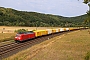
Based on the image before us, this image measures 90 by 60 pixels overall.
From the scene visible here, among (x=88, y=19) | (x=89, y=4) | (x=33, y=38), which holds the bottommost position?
(x=33, y=38)

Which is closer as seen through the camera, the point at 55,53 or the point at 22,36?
the point at 55,53

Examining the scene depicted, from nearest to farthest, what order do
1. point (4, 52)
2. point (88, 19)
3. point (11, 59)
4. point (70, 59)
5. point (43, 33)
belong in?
point (88, 19)
point (70, 59)
point (11, 59)
point (4, 52)
point (43, 33)

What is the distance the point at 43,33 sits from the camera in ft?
210

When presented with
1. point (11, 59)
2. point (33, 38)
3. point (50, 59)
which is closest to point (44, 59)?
point (50, 59)

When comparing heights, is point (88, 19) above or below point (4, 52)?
above

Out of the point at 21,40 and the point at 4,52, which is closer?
the point at 4,52

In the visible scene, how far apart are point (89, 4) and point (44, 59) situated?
768 cm

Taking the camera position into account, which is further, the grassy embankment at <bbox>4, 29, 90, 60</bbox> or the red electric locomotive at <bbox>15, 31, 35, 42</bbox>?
the red electric locomotive at <bbox>15, 31, 35, 42</bbox>

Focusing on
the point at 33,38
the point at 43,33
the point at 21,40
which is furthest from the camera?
the point at 43,33

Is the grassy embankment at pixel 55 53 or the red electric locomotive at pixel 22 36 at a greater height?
the red electric locomotive at pixel 22 36

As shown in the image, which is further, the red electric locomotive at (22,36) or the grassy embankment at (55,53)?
the red electric locomotive at (22,36)

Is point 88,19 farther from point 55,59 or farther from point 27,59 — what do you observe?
point 27,59

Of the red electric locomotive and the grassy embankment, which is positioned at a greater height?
the red electric locomotive

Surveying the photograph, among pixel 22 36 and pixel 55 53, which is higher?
pixel 22 36
